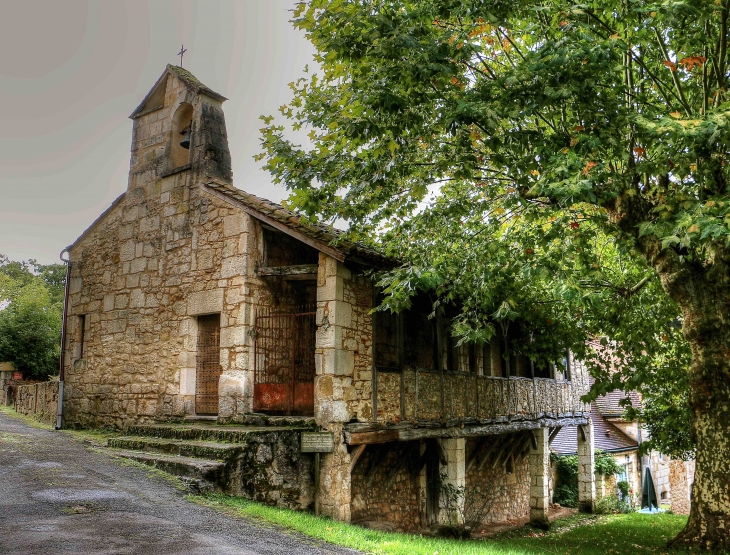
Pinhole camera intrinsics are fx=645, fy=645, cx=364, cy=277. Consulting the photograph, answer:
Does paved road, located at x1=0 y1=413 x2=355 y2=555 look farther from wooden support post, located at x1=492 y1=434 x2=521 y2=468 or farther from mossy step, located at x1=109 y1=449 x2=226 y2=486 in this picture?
wooden support post, located at x1=492 y1=434 x2=521 y2=468

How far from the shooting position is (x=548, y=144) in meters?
6.91

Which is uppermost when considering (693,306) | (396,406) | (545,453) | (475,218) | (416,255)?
(475,218)

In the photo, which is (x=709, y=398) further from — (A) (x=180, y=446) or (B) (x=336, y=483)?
(A) (x=180, y=446)

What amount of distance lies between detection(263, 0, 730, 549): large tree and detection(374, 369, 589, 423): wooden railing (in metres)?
2.00

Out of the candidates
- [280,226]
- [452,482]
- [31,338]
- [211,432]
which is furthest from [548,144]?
[31,338]

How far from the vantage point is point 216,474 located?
793 cm

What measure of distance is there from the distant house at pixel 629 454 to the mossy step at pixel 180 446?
47.9 ft

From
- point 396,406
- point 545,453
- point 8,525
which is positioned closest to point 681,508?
point 545,453

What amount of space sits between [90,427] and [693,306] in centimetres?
1064

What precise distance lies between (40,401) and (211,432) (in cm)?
868

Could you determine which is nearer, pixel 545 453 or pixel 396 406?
pixel 396 406

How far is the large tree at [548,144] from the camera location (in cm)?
614

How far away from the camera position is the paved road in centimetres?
525

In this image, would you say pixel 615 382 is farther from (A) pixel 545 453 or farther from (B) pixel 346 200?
(A) pixel 545 453
